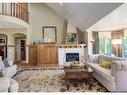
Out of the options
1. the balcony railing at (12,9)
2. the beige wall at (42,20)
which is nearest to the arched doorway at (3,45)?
the beige wall at (42,20)

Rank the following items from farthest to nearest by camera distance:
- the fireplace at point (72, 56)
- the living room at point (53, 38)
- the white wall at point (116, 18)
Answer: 1. the fireplace at point (72, 56)
2. the living room at point (53, 38)
3. the white wall at point (116, 18)

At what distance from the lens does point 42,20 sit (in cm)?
1107

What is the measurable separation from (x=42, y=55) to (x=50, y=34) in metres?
1.68

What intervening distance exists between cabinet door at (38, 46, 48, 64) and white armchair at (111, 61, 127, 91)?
21.4 feet

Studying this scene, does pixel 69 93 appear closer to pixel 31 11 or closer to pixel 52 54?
pixel 52 54

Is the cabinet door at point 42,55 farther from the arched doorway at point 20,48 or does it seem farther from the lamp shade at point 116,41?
the lamp shade at point 116,41

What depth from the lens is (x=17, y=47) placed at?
42.0ft

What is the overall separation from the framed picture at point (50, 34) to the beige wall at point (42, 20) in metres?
0.21

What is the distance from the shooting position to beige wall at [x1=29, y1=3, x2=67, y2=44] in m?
11.0

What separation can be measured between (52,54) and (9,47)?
3064 mm

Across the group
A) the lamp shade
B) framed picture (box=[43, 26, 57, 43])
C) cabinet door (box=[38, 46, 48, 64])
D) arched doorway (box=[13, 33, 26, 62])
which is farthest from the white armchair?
arched doorway (box=[13, 33, 26, 62])

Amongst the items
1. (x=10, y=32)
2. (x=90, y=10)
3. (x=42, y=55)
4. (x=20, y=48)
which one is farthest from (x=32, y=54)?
(x=90, y=10)

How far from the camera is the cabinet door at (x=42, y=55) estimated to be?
32.9 feet

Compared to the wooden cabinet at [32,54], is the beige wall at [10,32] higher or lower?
higher
